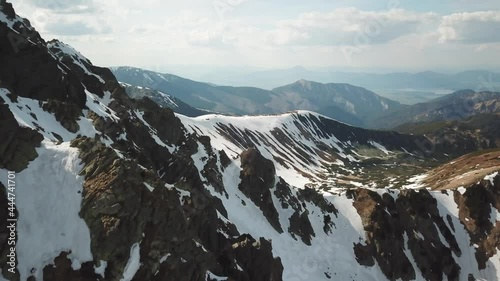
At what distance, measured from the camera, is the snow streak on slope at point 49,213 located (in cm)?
2766

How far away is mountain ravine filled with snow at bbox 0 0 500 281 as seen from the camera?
29.9 metres

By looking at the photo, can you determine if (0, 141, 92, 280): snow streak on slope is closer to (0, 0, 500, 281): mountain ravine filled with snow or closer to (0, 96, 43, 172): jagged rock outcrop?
(0, 0, 500, 281): mountain ravine filled with snow

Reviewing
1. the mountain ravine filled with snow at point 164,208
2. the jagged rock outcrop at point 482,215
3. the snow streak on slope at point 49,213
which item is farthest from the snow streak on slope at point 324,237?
the snow streak on slope at point 49,213

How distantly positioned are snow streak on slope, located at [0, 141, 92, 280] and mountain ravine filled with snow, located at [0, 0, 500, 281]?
0.09 m

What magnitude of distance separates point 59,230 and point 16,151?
9.21m

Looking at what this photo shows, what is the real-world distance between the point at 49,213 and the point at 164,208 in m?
9.62

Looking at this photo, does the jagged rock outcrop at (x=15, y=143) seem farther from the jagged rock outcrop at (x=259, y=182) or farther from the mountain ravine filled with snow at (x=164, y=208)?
the jagged rock outcrop at (x=259, y=182)

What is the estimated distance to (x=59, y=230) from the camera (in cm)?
2917

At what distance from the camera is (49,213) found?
29.8 m

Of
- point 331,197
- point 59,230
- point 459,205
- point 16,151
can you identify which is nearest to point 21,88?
point 16,151

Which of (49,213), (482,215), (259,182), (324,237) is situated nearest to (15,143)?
(49,213)

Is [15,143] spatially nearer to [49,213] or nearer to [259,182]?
[49,213]

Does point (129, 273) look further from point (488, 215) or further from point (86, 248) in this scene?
point (488, 215)

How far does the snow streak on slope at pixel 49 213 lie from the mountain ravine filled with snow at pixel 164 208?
88 mm
